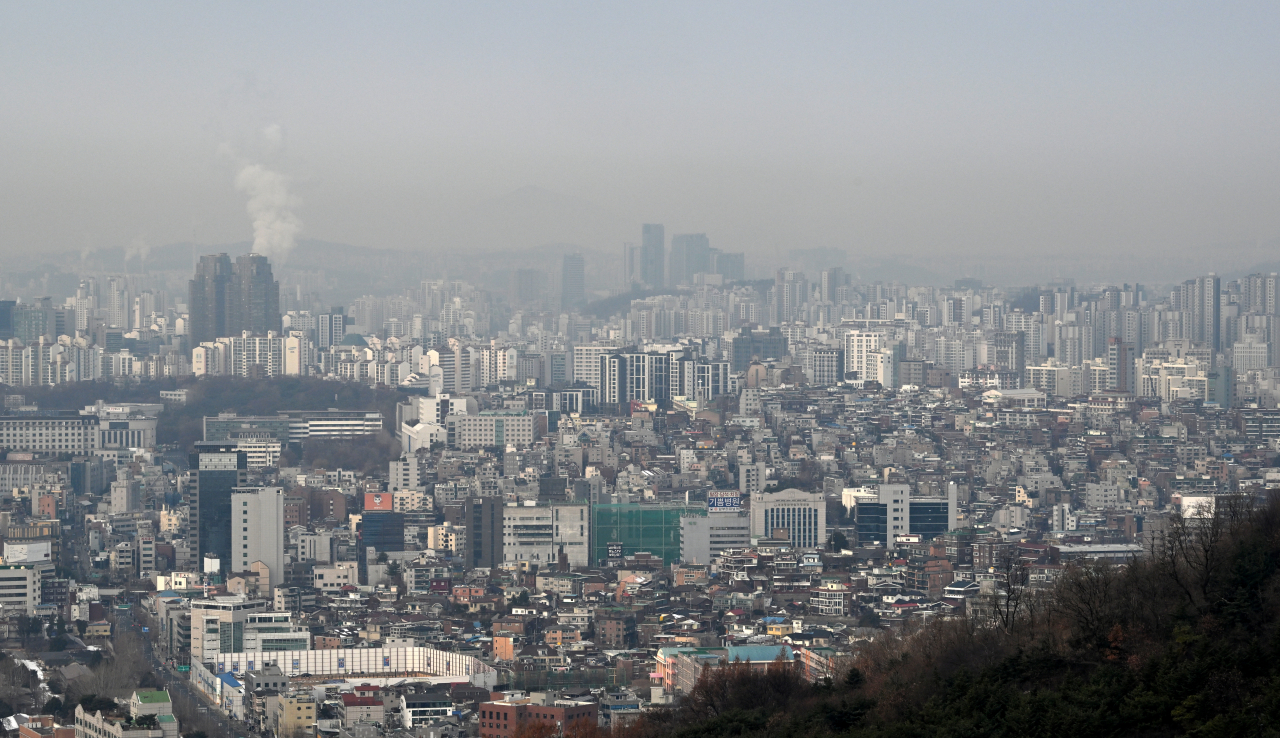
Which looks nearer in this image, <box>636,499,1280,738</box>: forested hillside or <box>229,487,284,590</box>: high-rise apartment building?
<box>636,499,1280,738</box>: forested hillside

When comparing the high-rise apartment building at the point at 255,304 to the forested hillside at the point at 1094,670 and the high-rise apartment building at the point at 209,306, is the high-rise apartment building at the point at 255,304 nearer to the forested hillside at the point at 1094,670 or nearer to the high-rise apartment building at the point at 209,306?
the high-rise apartment building at the point at 209,306

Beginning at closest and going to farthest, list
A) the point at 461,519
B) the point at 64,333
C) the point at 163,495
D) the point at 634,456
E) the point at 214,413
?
the point at 461,519 → the point at 163,495 → the point at 634,456 → the point at 214,413 → the point at 64,333

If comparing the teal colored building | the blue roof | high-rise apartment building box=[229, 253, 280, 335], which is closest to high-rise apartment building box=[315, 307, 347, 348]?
high-rise apartment building box=[229, 253, 280, 335]

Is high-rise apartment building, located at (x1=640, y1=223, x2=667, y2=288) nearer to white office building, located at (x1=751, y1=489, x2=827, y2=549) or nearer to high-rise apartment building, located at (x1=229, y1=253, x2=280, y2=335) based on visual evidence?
high-rise apartment building, located at (x1=229, y1=253, x2=280, y2=335)

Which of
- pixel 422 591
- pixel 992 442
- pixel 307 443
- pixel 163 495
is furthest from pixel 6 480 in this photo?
pixel 992 442

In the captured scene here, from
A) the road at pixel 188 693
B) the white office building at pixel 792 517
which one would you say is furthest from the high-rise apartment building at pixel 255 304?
the road at pixel 188 693

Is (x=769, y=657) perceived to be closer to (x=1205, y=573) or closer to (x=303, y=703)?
(x=303, y=703)
